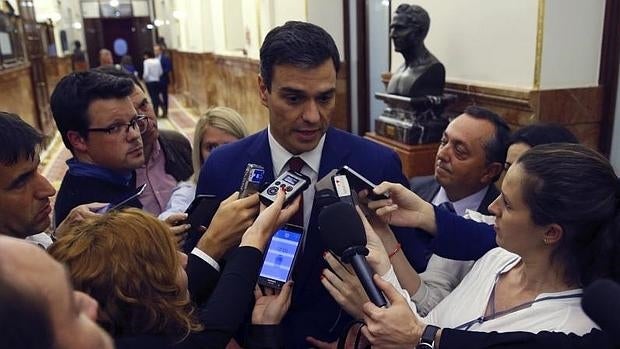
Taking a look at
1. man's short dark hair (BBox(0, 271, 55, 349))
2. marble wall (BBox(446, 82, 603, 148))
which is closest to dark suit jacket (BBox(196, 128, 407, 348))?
man's short dark hair (BBox(0, 271, 55, 349))

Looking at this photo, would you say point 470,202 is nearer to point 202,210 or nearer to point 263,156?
point 263,156

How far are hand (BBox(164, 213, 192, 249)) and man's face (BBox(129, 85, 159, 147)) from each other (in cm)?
81

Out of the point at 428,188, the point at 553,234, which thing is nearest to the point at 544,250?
the point at 553,234

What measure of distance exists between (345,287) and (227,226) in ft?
1.06

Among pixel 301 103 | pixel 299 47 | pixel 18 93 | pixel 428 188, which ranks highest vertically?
pixel 299 47

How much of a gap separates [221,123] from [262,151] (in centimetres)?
94

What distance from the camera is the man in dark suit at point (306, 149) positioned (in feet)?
4.64

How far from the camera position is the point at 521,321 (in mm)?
1198

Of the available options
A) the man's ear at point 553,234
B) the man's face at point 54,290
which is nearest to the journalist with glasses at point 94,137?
the man's face at point 54,290

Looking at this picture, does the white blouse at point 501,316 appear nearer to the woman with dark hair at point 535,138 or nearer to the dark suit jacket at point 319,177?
the dark suit jacket at point 319,177

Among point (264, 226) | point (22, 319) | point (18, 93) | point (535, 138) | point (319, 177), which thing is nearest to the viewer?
point (22, 319)

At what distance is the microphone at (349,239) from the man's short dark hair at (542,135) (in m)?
1.05

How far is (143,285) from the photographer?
3.42 ft

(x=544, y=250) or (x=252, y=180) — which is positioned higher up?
(x=252, y=180)
